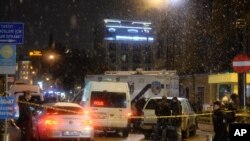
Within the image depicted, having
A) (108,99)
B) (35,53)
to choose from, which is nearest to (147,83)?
(108,99)

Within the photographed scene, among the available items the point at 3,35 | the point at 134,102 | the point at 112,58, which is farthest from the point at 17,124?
the point at 112,58

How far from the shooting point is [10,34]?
14055 millimetres

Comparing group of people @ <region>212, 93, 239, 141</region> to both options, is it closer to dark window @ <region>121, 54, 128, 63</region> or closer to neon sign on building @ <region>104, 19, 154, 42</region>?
dark window @ <region>121, 54, 128, 63</region>

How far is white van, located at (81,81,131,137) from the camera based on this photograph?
78.5 ft

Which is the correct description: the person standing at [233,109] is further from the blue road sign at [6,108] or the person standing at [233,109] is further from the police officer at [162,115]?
the police officer at [162,115]

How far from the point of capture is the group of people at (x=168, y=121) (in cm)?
1997

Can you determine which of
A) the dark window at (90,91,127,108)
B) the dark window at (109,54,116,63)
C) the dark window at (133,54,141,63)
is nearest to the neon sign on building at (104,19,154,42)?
the dark window at (109,54,116,63)

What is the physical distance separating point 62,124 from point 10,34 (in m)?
4.81

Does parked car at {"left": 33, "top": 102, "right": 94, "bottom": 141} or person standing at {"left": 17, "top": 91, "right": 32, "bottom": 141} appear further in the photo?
parked car at {"left": 33, "top": 102, "right": 94, "bottom": 141}

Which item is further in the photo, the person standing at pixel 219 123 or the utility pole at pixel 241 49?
the utility pole at pixel 241 49

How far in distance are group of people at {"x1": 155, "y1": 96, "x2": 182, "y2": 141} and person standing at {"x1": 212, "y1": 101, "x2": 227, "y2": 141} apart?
20.6 feet

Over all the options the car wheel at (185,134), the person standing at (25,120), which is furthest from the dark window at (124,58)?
the person standing at (25,120)

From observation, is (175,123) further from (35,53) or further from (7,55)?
(35,53)

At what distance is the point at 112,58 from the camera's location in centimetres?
14312
